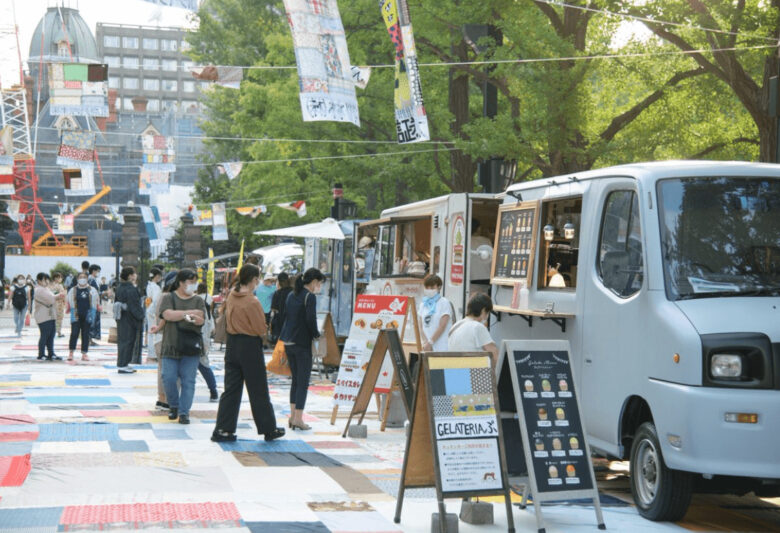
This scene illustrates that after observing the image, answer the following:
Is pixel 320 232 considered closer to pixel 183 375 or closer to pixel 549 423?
pixel 183 375

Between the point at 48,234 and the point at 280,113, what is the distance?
7436cm

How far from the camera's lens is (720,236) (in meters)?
8.91

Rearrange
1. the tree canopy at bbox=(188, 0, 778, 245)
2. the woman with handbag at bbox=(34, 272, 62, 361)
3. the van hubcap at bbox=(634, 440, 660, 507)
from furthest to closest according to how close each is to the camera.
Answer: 1. the woman with handbag at bbox=(34, 272, 62, 361)
2. the tree canopy at bbox=(188, 0, 778, 245)
3. the van hubcap at bbox=(634, 440, 660, 507)

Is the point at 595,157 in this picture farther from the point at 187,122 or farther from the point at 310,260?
the point at 187,122

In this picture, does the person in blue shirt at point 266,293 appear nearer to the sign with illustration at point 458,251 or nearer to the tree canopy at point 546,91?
the tree canopy at point 546,91

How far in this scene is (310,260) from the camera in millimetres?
30328

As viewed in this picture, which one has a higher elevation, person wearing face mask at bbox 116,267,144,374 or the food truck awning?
the food truck awning

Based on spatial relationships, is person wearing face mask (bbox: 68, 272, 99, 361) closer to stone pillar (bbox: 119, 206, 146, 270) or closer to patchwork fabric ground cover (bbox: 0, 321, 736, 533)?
patchwork fabric ground cover (bbox: 0, 321, 736, 533)

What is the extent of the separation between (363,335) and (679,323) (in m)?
6.42

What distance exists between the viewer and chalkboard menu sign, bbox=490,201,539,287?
453 inches

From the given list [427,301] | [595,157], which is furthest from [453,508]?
[595,157]

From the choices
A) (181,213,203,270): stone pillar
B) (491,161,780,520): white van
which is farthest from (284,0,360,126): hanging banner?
(181,213,203,270): stone pillar

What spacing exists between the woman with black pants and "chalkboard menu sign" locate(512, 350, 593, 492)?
16.2 ft

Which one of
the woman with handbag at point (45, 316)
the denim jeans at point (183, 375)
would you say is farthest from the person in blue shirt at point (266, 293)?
the denim jeans at point (183, 375)
